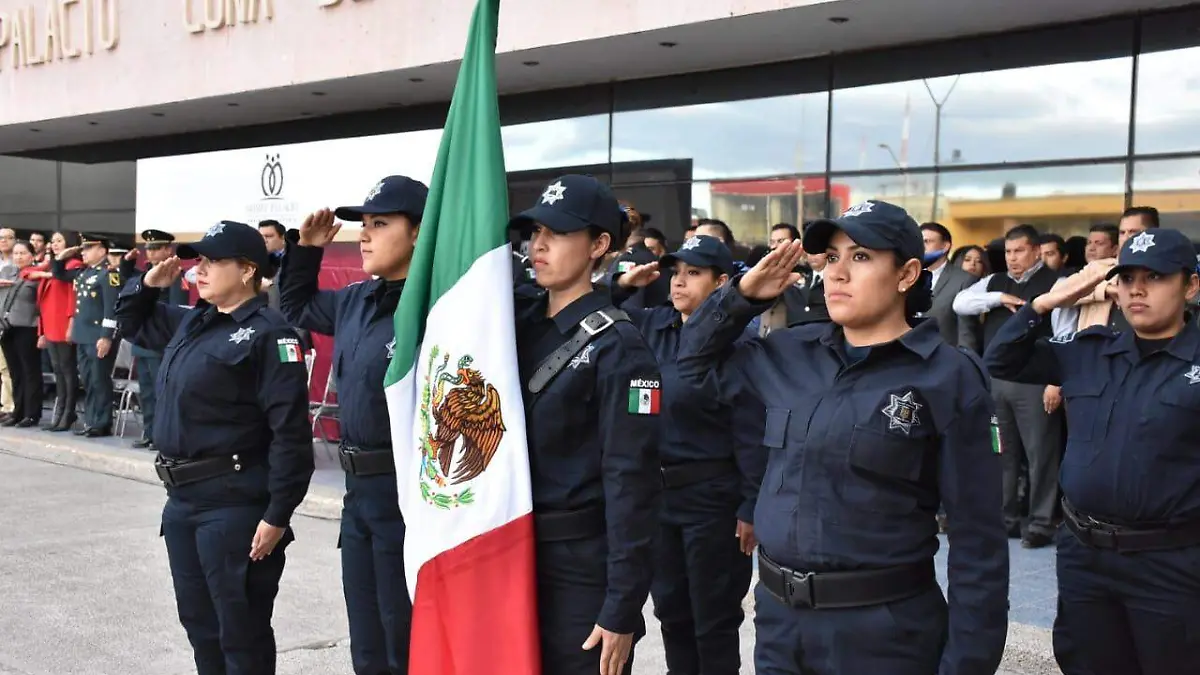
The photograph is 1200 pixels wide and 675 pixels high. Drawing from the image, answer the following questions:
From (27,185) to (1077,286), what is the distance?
65.1ft

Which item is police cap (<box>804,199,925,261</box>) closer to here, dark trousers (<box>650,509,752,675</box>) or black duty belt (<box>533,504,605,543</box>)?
black duty belt (<box>533,504,605,543</box>)

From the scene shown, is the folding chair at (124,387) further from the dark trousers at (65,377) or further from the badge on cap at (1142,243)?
the badge on cap at (1142,243)

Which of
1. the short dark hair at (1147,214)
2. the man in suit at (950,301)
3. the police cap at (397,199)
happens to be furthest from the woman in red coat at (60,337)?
the short dark hair at (1147,214)

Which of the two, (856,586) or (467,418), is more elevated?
(467,418)

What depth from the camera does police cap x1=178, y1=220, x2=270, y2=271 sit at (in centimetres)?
468

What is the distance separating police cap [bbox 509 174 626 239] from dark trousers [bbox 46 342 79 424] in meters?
11.7

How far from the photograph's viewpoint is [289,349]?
4.66 metres

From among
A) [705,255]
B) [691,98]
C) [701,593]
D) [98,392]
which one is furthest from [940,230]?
[98,392]

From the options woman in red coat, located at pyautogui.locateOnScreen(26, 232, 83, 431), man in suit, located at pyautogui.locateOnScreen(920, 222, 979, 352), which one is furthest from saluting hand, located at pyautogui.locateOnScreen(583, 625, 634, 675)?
woman in red coat, located at pyautogui.locateOnScreen(26, 232, 83, 431)

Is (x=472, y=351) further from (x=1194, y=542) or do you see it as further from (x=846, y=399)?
(x=1194, y=542)

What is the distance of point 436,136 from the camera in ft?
43.6

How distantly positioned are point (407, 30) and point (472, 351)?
8.71 meters

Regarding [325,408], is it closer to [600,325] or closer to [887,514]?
[600,325]

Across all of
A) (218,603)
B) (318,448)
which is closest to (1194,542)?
(218,603)
